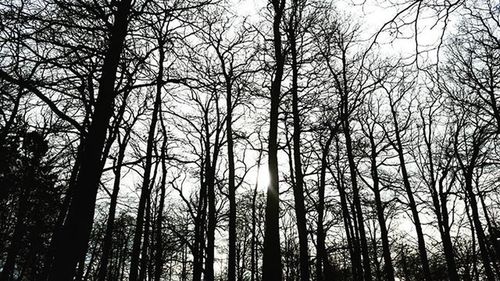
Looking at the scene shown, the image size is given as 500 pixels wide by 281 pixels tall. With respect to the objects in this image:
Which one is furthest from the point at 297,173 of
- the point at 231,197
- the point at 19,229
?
the point at 19,229

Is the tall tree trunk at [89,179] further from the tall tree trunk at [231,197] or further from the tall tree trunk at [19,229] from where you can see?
the tall tree trunk at [19,229]

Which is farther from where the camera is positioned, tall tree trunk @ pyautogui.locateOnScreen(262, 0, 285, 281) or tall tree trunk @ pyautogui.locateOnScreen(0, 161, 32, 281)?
tall tree trunk @ pyautogui.locateOnScreen(0, 161, 32, 281)

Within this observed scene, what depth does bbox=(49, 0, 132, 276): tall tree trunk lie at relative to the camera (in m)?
4.59

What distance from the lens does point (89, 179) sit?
5.06 meters

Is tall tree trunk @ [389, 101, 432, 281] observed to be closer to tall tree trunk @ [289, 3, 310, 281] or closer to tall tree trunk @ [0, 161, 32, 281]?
tall tree trunk @ [289, 3, 310, 281]

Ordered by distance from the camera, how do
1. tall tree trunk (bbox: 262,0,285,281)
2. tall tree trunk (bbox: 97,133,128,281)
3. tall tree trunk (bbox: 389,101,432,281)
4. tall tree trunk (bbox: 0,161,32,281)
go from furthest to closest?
tall tree trunk (bbox: 389,101,432,281) < tall tree trunk (bbox: 0,161,32,281) < tall tree trunk (bbox: 97,133,128,281) < tall tree trunk (bbox: 262,0,285,281)

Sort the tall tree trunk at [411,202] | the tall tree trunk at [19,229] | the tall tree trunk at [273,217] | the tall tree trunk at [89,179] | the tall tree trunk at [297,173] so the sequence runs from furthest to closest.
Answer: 1. the tall tree trunk at [411,202]
2. the tall tree trunk at [19,229]
3. the tall tree trunk at [297,173]
4. the tall tree trunk at [273,217]
5. the tall tree trunk at [89,179]

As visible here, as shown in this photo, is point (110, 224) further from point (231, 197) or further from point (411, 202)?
point (411, 202)

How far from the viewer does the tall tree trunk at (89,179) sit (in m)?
4.59

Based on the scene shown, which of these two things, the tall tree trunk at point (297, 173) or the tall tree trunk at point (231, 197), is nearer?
the tall tree trunk at point (297, 173)

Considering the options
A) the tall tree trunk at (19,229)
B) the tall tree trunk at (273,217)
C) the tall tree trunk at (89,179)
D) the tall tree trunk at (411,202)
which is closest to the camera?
the tall tree trunk at (89,179)

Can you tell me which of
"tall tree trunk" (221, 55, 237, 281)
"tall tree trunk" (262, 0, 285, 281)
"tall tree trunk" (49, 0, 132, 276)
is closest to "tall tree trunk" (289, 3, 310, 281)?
"tall tree trunk" (262, 0, 285, 281)

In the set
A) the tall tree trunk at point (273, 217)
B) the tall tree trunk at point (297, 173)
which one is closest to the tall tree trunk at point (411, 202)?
the tall tree trunk at point (297, 173)

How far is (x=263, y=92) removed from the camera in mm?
11375
